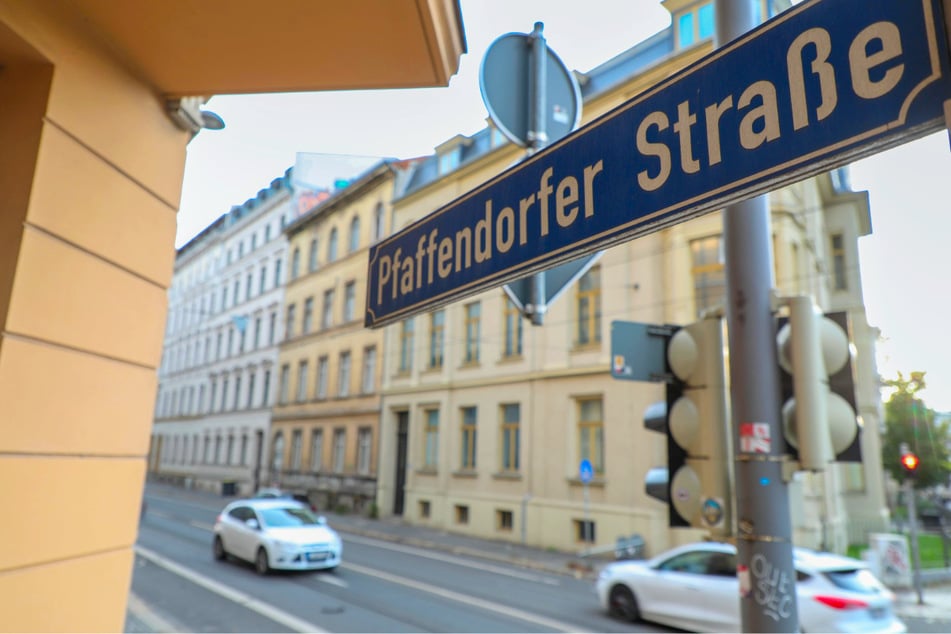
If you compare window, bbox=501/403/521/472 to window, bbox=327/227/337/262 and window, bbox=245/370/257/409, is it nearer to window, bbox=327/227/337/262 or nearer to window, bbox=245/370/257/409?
window, bbox=327/227/337/262

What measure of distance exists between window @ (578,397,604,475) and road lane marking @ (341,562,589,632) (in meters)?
7.25

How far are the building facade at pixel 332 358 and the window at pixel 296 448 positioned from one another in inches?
2.2

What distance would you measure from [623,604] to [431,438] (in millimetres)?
15649

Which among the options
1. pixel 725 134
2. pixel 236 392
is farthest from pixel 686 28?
pixel 236 392

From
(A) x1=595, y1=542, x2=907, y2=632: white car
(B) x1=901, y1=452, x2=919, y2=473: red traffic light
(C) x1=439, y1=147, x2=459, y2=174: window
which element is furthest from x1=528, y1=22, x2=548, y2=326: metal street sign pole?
(C) x1=439, y1=147, x2=459, y2=174: window

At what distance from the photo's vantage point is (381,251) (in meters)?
2.73

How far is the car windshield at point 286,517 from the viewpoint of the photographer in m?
13.8

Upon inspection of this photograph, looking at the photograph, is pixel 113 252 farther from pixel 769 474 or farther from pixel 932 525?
pixel 932 525

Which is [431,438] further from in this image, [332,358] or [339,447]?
[332,358]

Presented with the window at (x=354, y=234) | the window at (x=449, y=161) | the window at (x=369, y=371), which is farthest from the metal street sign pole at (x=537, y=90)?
the window at (x=354, y=234)

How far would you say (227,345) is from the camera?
42594 millimetres

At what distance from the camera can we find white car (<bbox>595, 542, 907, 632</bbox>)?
7551mm

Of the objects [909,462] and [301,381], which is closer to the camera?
[909,462]

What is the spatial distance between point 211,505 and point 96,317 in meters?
31.0
